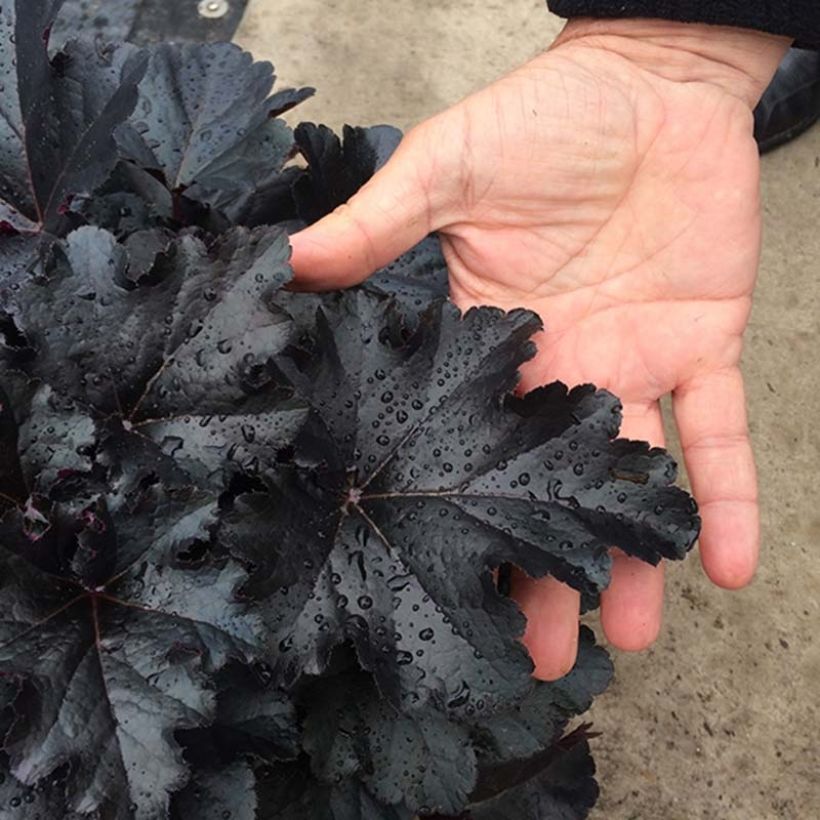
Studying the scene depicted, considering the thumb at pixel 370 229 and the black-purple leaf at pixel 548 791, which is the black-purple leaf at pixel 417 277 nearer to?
the thumb at pixel 370 229

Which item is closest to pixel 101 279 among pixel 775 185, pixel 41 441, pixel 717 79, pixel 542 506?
pixel 41 441

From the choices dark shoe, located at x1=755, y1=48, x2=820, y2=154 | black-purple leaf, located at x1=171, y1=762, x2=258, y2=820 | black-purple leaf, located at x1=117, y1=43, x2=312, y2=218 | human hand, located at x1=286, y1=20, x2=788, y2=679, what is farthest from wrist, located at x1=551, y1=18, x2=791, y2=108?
dark shoe, located at x1=755, y1=48, x2=820, y2=154

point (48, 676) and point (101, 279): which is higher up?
point (101, 279)

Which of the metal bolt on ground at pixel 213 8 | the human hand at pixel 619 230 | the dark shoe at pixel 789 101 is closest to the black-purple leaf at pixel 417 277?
the human hand at pixel 619 230

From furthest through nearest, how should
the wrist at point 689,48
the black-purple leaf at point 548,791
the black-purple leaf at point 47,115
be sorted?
the wrist at point 689,48, the black-purple leaf at point 548,791, the black-purple leaf at point 47,115

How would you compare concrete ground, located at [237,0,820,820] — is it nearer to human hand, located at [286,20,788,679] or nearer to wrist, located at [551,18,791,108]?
human hand, located at [286,20,788,679]

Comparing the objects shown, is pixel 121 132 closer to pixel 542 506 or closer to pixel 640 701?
pixel 542 506
